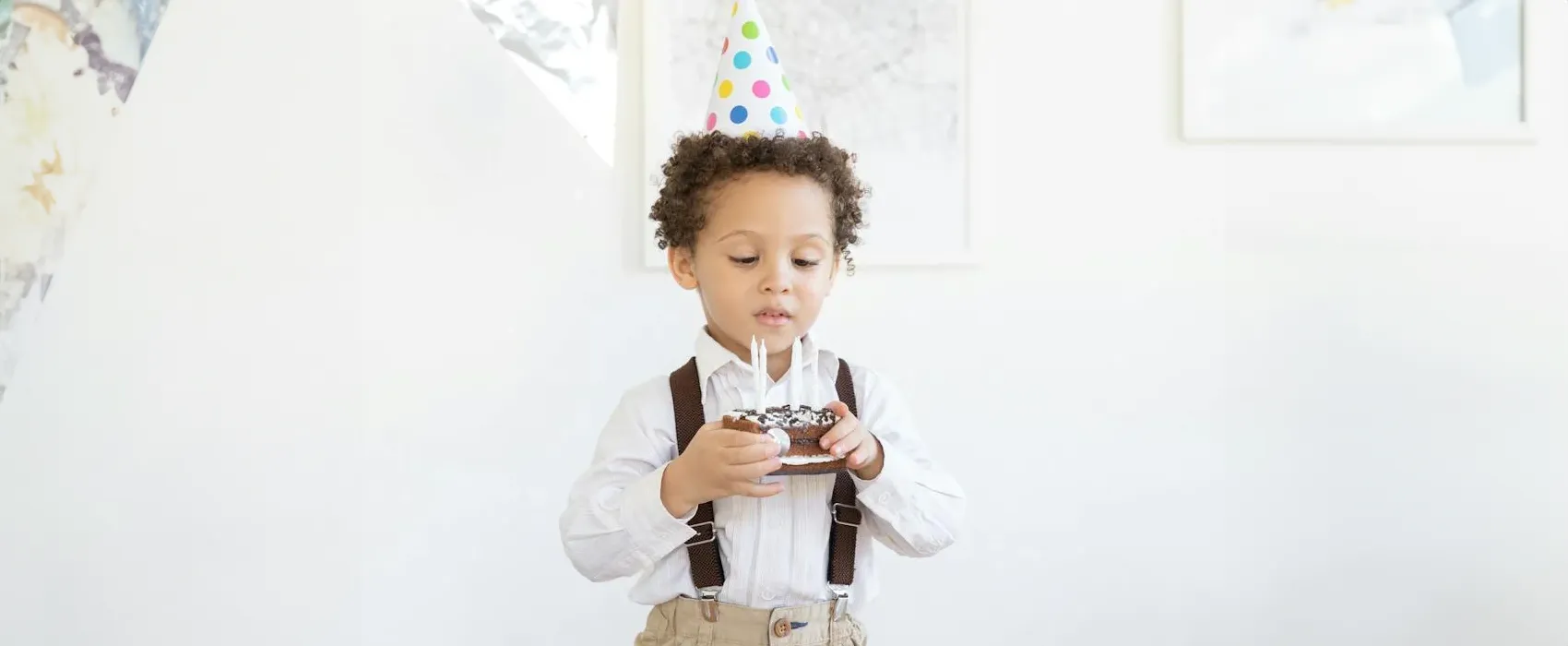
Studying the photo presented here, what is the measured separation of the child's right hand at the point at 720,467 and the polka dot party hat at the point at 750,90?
1.10ft

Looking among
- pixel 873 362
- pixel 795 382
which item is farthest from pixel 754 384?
pixel 873 362

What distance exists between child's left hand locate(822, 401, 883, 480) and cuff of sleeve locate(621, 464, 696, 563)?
0.51 feet

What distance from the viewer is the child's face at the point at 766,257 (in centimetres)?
124

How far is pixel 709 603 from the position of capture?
4.07 feet

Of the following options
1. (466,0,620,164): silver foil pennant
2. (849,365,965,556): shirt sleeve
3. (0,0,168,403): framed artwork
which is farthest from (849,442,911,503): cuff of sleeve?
(0,0,168,403): framed artwork

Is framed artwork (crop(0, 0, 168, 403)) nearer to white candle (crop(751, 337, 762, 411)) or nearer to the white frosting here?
white candle (crop(751, 337, 762, 411))

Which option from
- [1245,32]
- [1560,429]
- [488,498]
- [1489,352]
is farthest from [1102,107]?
[488,498]

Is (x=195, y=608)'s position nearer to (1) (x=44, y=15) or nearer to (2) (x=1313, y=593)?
(1) (x=44, y=15)

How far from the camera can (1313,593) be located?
202 centimetres

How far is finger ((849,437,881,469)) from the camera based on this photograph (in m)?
1.16

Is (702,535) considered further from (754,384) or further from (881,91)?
(881,91)

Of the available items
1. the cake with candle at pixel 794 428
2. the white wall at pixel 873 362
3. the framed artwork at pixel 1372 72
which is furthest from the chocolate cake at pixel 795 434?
the framed artwork at pixel 1372 72

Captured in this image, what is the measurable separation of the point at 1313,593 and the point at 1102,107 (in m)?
0.85

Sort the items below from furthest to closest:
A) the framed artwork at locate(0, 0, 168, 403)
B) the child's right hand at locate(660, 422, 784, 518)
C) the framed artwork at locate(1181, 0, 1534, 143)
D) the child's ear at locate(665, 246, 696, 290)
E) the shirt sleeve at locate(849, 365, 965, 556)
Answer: the framed artwork at locate(1181, 0, 1534, 143) → the framed artwork at locate(0, 0, 168, 403) → the child's ear at locate(665, 246, 696, 290) → the shirt sleeve at locate(849, 365, 965, 556) → the child's right hand at locate(660, 422, 784, 518)
